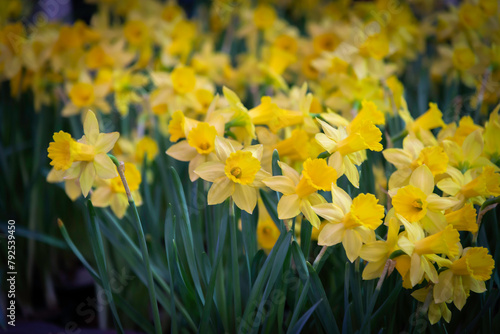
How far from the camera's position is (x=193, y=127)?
91 cm

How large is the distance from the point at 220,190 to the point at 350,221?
263mm

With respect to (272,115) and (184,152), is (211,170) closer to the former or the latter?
(184,152)

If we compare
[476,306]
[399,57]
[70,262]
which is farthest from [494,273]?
[70,262]

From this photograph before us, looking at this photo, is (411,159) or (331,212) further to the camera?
(411,159)

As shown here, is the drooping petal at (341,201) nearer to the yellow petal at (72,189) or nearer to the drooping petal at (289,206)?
the drooping petal at (289,206)

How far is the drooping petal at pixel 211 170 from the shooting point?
83cm

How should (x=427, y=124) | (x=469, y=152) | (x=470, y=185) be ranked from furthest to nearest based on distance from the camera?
(x=427, y=124)
(x=469, y=152)
(x=470, y=185)

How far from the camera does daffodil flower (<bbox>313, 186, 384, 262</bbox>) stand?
0.76m

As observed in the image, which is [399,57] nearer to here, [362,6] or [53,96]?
[362,6]

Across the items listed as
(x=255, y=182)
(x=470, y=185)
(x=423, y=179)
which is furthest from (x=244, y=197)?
(x=470, y=185)

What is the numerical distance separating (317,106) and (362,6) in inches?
54.4

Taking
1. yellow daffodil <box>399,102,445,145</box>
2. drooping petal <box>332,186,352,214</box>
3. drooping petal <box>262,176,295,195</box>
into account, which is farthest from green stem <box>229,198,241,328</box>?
yellow daffodil <box>399,102,445,145</box>

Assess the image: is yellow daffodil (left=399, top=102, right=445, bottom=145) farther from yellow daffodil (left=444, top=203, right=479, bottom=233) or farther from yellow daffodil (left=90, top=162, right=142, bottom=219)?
yellow daffodil (left=90, top=162, right=142, bottom=219)

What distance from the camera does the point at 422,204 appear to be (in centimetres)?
79
